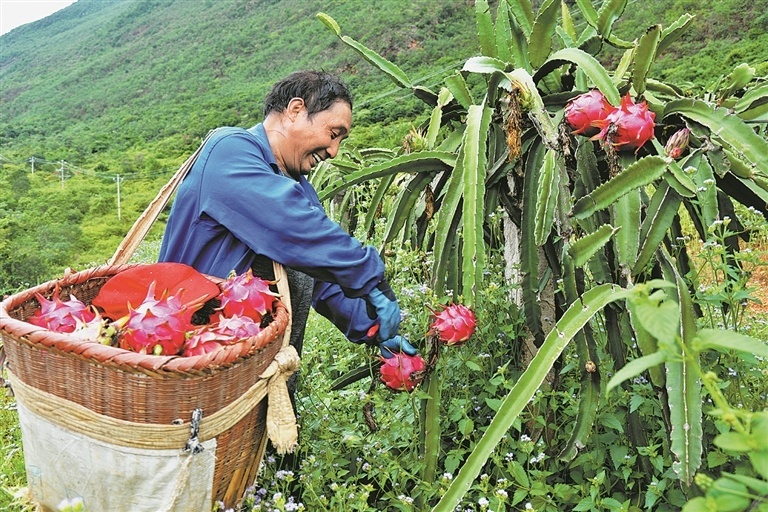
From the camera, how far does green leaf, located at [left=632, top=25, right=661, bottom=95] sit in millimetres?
1847

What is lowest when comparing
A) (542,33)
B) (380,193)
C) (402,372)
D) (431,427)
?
(431,427)

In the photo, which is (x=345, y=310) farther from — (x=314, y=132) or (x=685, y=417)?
(x=685, y=417)

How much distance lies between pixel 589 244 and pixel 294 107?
105 centimetres

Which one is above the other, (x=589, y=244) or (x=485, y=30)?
(x=485, y=30)

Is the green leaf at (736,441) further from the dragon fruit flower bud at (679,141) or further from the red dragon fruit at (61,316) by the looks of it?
the red dragon fruit at (61,316)

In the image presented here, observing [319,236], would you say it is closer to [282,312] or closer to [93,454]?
[282,312]

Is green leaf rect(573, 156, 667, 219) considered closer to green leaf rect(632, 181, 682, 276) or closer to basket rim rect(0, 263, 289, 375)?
green leaf rect(632, 181, 682, 276)

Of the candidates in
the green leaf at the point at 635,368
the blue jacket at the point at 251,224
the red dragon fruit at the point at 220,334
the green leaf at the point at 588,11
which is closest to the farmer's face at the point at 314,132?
the blue jacket at the point at 251,224

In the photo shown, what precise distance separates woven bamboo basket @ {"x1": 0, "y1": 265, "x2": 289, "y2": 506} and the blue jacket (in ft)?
0.97

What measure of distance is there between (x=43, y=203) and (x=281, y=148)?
2135 centimetres

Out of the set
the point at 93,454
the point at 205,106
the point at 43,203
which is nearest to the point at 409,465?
the point at 93,454

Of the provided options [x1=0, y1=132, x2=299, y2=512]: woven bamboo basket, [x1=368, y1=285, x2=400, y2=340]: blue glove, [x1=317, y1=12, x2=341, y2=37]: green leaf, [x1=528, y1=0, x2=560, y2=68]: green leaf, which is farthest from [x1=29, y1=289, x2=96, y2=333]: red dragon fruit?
[x1=528, y1=0, x2=560, y2=68]: green leaf

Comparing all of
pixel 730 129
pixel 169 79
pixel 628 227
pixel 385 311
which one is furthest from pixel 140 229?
pixel 169 79

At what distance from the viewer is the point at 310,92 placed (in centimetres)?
213
